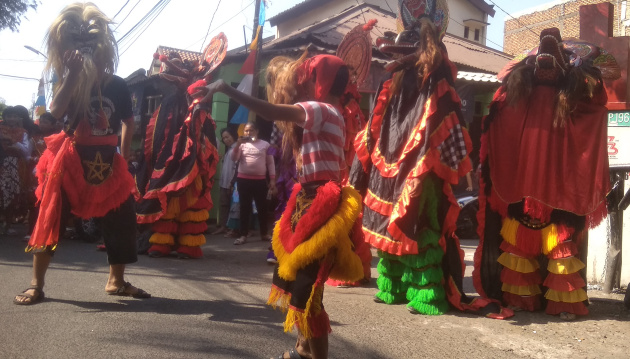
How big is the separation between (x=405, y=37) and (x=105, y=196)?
8.58 ft

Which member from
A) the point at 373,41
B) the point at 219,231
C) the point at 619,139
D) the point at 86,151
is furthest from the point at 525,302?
the point at 373,41

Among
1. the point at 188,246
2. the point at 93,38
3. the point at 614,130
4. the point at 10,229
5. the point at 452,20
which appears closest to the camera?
the point at 93,38

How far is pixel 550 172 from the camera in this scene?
4.50 meters

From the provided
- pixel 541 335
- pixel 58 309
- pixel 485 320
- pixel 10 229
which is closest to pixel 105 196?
pixel 58 309

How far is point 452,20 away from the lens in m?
28.7

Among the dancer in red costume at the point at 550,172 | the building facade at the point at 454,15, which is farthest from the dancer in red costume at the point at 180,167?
the building facade at the point at 454,15

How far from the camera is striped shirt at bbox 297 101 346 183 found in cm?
299

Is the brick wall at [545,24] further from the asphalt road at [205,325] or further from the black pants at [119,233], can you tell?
the black pants at [119,233]

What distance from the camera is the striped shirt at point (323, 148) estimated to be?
9.80ft

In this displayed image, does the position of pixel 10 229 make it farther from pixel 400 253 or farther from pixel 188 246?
pixel 400 253

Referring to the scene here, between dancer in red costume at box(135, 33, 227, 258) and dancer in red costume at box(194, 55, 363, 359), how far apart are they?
3671mm

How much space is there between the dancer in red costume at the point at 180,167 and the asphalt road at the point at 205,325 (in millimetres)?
1186

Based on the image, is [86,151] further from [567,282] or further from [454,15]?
[454,15]

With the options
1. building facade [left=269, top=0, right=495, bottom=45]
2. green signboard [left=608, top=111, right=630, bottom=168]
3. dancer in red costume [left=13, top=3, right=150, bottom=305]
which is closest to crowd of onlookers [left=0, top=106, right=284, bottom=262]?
dancer in red costume [left=13, top=3, right=150, bottom=305]
